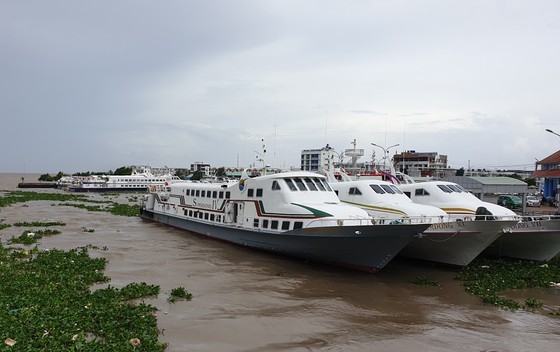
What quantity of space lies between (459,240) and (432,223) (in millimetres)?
1762

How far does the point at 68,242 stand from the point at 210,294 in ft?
43.5

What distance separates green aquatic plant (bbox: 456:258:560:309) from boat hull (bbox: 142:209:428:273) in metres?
3.15

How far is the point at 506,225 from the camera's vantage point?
55.6 ft

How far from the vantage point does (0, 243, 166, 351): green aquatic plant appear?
8422 mm

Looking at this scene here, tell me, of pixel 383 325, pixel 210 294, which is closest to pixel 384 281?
pixel 383 325

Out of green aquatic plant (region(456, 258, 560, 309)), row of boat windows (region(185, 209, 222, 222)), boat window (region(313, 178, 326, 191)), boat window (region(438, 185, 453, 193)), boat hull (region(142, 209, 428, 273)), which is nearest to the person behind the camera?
green aquatic plant (region(456, 258, 560, 309))

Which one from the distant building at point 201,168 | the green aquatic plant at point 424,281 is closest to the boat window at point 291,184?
the green aquatic plant at point 424,281

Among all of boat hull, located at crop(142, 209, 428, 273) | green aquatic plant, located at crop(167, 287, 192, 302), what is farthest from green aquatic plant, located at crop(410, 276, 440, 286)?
green aquatic plant, located at crop(167, 287, 192, 302)

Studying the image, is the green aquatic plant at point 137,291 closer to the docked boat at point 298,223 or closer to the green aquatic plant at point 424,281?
the docked boat at point 298,223

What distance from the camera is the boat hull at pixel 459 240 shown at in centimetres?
1683

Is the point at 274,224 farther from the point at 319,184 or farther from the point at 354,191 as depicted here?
the point at 354,191

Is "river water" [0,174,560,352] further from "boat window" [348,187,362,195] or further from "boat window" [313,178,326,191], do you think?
"boat window" [348,187,362,195]

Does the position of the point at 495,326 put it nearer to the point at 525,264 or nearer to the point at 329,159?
the point at 525,264

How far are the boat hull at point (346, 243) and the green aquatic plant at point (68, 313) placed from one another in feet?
21.9
